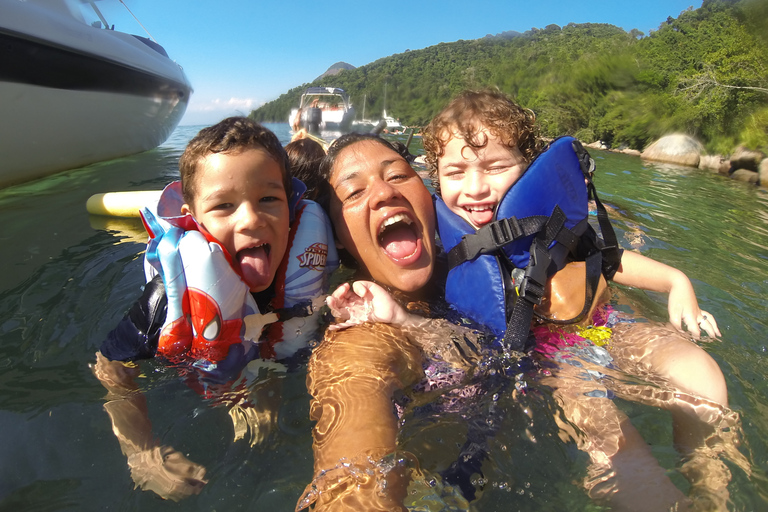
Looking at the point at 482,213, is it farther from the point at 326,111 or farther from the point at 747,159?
the point at 326,111

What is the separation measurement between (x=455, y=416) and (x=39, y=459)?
1681 mm

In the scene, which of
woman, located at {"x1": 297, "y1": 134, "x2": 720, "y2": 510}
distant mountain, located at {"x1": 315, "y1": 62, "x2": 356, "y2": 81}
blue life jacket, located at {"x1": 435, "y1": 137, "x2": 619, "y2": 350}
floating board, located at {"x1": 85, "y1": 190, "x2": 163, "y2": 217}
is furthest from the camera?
distant mountain, located at {"x1": 315, "y1": 62, "x2": 356, "y2": 81}

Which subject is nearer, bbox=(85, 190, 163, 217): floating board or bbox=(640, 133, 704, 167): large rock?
bbox=(85, 190, 163, 217): floating board

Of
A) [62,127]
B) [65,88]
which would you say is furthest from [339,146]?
[62,127]

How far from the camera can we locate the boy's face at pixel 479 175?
251cm

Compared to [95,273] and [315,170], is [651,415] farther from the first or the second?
[95,273]

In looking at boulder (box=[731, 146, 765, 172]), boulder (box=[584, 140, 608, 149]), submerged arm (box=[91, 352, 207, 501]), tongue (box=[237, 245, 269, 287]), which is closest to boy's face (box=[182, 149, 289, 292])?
tongue (box=[237, 245, 269, 287])

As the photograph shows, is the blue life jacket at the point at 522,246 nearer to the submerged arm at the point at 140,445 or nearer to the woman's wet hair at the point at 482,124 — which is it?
the woman's wet hair at the point at 482,124

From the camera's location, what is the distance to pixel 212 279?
77.4 inches

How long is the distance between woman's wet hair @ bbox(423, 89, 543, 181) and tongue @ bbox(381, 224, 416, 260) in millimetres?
531

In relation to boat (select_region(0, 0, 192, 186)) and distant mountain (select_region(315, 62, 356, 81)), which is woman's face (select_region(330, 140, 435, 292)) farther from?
distant mountain (select_region(315, 62, 356, 81))

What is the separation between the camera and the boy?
76.1 inches

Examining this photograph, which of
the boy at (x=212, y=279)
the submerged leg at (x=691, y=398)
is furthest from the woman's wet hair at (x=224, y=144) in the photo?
the submerged leg at (x=691, y=398)

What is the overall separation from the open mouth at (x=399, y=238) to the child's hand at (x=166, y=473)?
133 centimetres
